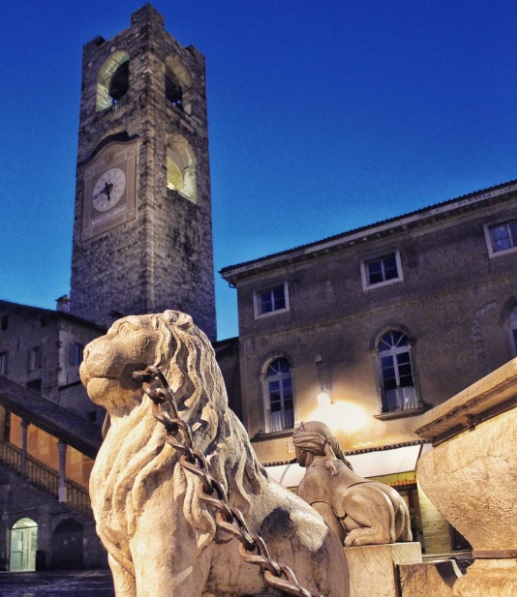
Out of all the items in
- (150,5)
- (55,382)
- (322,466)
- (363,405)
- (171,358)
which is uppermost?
(150,5)

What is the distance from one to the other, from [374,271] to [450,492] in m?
18.3

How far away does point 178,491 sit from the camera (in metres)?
2.46

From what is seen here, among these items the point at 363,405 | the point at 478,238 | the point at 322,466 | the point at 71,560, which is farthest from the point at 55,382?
the point at 322,466

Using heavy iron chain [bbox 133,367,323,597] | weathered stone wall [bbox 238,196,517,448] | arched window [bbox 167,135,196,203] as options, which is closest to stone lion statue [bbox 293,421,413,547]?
heavy iron chain [bbox 133,367,323,597]

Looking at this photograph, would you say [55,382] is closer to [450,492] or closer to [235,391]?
[235,391]

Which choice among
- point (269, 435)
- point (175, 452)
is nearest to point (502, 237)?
point (269, 435)

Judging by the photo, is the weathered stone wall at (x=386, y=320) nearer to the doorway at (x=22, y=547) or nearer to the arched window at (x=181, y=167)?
the doorway at (x=22, y=547)

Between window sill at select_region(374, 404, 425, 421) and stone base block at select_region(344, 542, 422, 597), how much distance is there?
1486cm

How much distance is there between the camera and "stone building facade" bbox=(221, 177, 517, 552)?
1828 cm

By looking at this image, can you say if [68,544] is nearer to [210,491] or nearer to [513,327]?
[513,327]

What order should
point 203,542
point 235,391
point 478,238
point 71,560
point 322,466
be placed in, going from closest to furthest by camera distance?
point 203,542 < point 322,466 < point 71,560 < point 478,238 < point 235,391

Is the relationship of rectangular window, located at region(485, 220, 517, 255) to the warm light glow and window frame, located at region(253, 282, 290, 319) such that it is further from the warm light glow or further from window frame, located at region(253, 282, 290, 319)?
window frame, located at region(253, 282, 290, 319)

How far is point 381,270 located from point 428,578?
681 inches

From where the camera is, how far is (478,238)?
19109 mm
